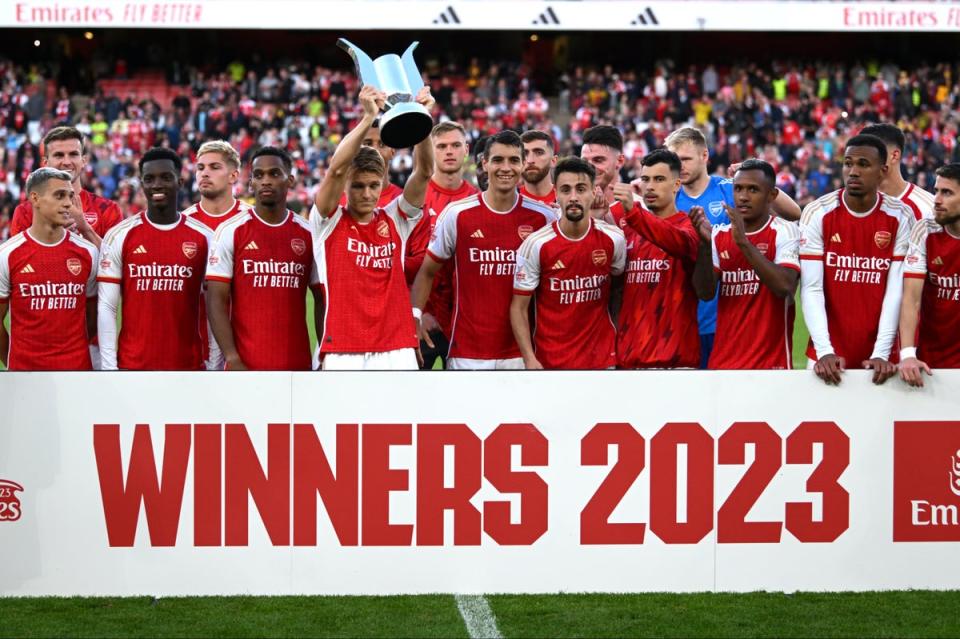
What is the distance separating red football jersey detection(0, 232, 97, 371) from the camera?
21.1 feet

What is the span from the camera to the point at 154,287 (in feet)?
21.1

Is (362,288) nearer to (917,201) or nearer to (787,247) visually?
(787,247)

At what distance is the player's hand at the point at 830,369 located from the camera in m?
5.36

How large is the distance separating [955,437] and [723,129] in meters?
24.6

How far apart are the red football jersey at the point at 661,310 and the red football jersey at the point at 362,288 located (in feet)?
3.73

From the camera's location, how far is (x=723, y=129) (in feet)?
96.1

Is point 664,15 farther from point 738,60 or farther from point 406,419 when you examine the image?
point 406,419

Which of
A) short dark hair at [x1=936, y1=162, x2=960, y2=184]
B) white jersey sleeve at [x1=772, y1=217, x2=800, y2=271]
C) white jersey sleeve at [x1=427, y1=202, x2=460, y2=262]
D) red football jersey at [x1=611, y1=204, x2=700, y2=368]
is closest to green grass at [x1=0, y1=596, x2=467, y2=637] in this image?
red football jersey at [x1=611, y1=204, x2=700, y2=368]

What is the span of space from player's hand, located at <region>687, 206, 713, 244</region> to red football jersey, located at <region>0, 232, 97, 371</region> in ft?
10.1

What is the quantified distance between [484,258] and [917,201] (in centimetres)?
224

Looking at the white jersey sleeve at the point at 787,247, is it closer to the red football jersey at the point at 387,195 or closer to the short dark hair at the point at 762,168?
the short dark hair at the point at 762,168

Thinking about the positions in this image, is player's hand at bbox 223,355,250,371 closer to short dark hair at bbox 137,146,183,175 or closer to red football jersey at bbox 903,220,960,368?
short dark hair at bbox 137,146,183,175

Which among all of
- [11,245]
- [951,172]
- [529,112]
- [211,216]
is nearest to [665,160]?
[951,172]

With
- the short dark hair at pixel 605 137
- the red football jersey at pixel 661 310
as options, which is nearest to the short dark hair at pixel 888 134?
the red football jersey at pixel 661 310
